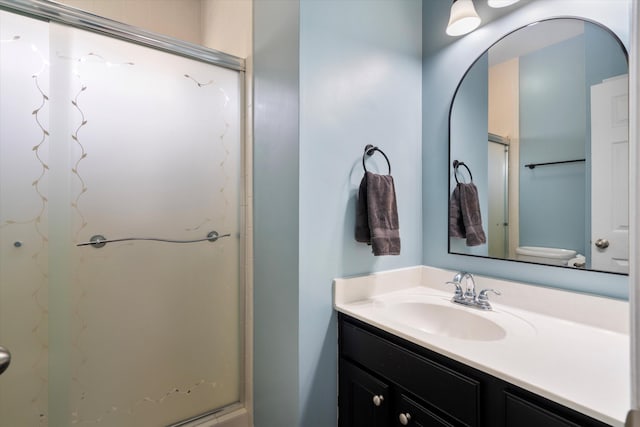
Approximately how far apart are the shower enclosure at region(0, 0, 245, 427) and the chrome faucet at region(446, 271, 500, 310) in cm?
104

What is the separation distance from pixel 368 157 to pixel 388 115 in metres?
0.24

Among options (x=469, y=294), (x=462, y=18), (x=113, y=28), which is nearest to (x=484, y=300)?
(x=469, y=294)

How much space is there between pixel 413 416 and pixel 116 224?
1.34m

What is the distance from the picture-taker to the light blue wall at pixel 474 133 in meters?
1.31

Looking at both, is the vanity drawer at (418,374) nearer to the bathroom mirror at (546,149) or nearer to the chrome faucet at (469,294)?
the chrome faucet at (469,294)

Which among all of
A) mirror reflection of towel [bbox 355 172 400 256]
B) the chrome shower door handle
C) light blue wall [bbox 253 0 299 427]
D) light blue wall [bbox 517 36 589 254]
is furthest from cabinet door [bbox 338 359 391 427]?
the chrome shower door handle

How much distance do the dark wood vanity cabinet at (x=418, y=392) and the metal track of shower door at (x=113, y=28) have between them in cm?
136

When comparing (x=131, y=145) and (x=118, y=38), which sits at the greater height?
(x=118, y=38)

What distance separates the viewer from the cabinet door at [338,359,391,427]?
1.02 m

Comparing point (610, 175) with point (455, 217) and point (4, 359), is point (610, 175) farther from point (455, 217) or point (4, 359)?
point (4, 359)

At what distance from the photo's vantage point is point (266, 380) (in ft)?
4.58

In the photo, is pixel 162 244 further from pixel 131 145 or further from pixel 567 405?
pixel 567 405

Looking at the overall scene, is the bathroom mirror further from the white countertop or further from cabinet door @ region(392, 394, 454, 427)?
cabinet door @ region(392, 394, 454, 427)

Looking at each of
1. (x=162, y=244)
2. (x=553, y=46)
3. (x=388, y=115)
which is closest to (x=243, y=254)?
(x=162, y=244)
